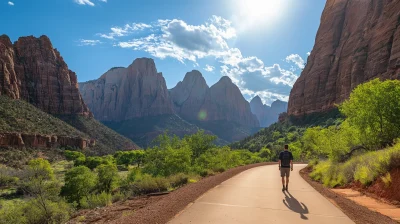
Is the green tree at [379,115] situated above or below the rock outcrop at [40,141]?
above

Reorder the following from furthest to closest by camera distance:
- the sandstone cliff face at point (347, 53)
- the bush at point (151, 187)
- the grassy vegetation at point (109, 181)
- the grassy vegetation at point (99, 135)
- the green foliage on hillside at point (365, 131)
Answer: the grassy vegetation at point (99, 135)
the sandstone cliff face at point (347, 53)
the grassy vegetation at point (109, 181)
the bush at point (151, 187)
the green foliage on hillside at point (365, 131)

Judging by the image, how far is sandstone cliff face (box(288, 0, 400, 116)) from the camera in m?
69.9

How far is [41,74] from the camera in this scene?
117000 mm

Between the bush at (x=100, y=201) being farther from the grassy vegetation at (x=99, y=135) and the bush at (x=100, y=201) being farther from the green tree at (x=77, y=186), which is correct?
the grassy vegetation at (x=99, y=135)

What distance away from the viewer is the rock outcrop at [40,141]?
60.2 meters

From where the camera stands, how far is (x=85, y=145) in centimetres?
8256

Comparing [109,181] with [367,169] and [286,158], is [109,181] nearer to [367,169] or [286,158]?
[286,158]

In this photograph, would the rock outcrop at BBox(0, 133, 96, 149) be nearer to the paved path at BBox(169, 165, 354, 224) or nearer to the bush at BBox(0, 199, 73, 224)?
the bush at BBox(0, 199, 73, 224)

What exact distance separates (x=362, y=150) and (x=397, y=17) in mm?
73022

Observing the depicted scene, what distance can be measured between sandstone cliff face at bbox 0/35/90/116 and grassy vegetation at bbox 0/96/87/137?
3060 centimetres

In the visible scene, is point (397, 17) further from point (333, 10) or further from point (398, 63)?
point (333, 10)

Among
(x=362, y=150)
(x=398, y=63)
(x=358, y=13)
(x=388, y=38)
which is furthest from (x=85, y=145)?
(x=358, y=13)

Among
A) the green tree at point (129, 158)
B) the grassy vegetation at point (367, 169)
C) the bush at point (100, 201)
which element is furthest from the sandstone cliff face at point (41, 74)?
the grassy vegetation at point (367, 169)

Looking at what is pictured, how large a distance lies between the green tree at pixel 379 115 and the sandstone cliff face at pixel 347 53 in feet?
172
